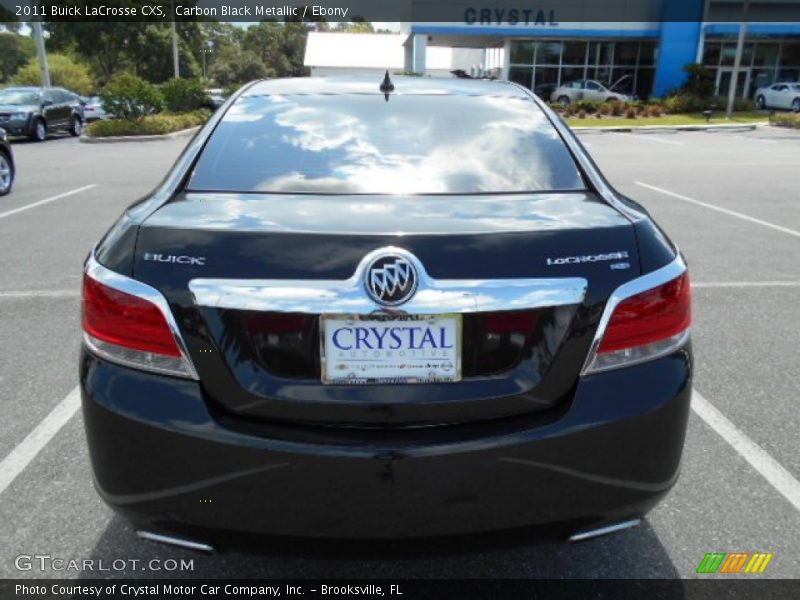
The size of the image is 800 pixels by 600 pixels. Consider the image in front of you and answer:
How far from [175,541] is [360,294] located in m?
0.88

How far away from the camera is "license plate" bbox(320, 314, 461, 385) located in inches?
71.4

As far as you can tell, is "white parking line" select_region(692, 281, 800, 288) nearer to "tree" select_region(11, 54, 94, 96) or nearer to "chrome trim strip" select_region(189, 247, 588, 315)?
"chrome trim strip" select_region(189, 247, 588, 315)

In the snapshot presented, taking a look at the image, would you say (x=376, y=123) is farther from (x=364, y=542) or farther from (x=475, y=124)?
(x=364, y=542)

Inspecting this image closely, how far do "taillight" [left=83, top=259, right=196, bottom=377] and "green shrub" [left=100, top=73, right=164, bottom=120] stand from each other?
2157cm

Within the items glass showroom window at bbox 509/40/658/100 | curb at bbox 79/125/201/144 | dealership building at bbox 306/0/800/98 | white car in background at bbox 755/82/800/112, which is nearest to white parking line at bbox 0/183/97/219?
curb at bbox 79/125/201/144

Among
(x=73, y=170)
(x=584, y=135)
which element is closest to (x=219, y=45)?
→ (x=584, y=135)

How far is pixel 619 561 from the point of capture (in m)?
2.49

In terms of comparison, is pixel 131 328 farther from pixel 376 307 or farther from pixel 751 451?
pixel 751 451

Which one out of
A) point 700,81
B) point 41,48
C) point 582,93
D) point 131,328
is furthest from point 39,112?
point 700,81

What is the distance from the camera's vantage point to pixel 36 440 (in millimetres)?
3289

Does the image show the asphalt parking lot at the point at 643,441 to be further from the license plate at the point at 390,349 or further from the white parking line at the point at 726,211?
the license plate at the point at 390,349

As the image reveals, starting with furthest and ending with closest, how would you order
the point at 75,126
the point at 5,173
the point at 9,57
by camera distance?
the point at 9,57 < the point at 75,126 < the point at 5,173

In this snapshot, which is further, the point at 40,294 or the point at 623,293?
the point at 40,294

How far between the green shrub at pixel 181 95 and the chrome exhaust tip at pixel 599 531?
84.7 ft
